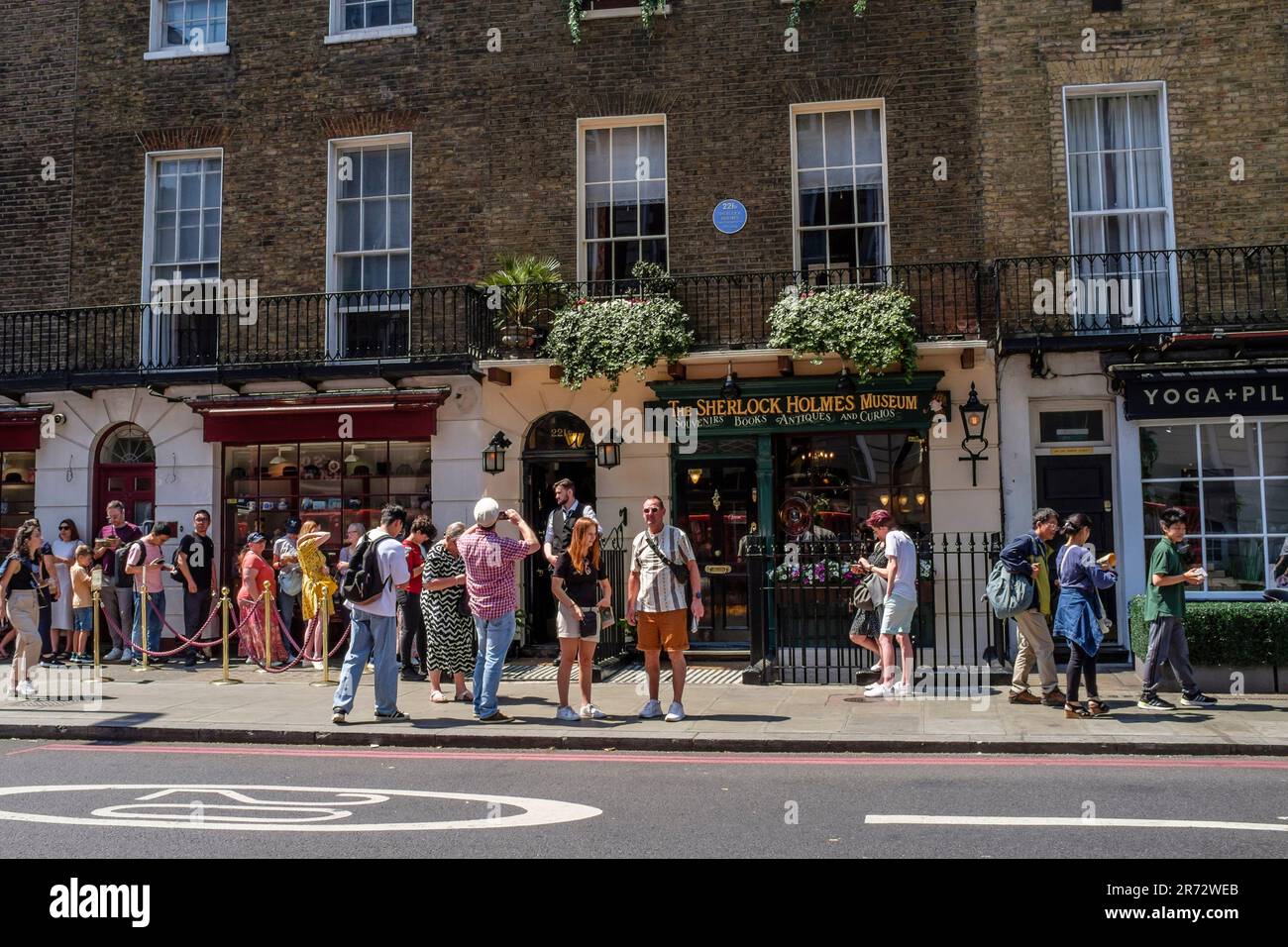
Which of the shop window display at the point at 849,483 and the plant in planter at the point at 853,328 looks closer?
the plant in planter at the point at 853,328

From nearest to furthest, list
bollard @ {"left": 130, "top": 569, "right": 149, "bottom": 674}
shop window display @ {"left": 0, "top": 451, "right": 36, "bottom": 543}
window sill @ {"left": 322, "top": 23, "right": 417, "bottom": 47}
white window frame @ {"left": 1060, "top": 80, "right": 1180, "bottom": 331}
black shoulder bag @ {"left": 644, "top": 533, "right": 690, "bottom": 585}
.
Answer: black shoulder bag @ {"left": 644, "top": 533, "right": 690, "bottom": 585}
bollard @ {"left": 130, "top": 569, "right": 149, "bottom": 674}
white window frame @ {"left": 1060, "top": 80, "right": 1180, "bottom": 331}
window sill @ {"left": 322, "top": 23, "right": 417, "bottom": 47}
shop window display @ {"left": 0, "top": 451, "right": 36, "bottom": 543}

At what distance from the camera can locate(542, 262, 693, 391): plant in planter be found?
13961 millimetres

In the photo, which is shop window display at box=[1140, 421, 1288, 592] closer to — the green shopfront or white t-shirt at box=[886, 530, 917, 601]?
the green shopfront

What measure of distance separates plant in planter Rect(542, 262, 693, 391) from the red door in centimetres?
653

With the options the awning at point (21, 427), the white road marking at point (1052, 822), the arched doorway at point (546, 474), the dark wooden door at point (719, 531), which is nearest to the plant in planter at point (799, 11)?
the dark wooden door at point (719, 531)

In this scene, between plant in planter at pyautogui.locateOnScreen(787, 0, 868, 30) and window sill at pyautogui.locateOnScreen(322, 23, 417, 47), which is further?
window sill at pyautogui.locateOnScreen(322, 23, 417, 47)

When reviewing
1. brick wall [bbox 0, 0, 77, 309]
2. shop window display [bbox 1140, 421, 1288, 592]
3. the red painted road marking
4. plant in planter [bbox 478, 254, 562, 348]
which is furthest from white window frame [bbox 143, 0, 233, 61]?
shop window display [bbox 1140, 421, 1288, 592]

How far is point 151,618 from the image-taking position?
1479cm

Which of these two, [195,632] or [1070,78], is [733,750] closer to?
[195,632]

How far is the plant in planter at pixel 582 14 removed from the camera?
1525cm

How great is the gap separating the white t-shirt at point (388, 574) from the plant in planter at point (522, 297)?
563cm

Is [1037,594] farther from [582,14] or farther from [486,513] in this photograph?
[582,14]

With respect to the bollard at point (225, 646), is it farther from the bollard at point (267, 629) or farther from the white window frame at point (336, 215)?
the white window frame at point (336, 215)

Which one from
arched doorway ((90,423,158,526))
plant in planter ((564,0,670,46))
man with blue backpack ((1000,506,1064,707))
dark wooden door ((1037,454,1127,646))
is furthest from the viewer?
arched doorway ((90,423,158,526))
